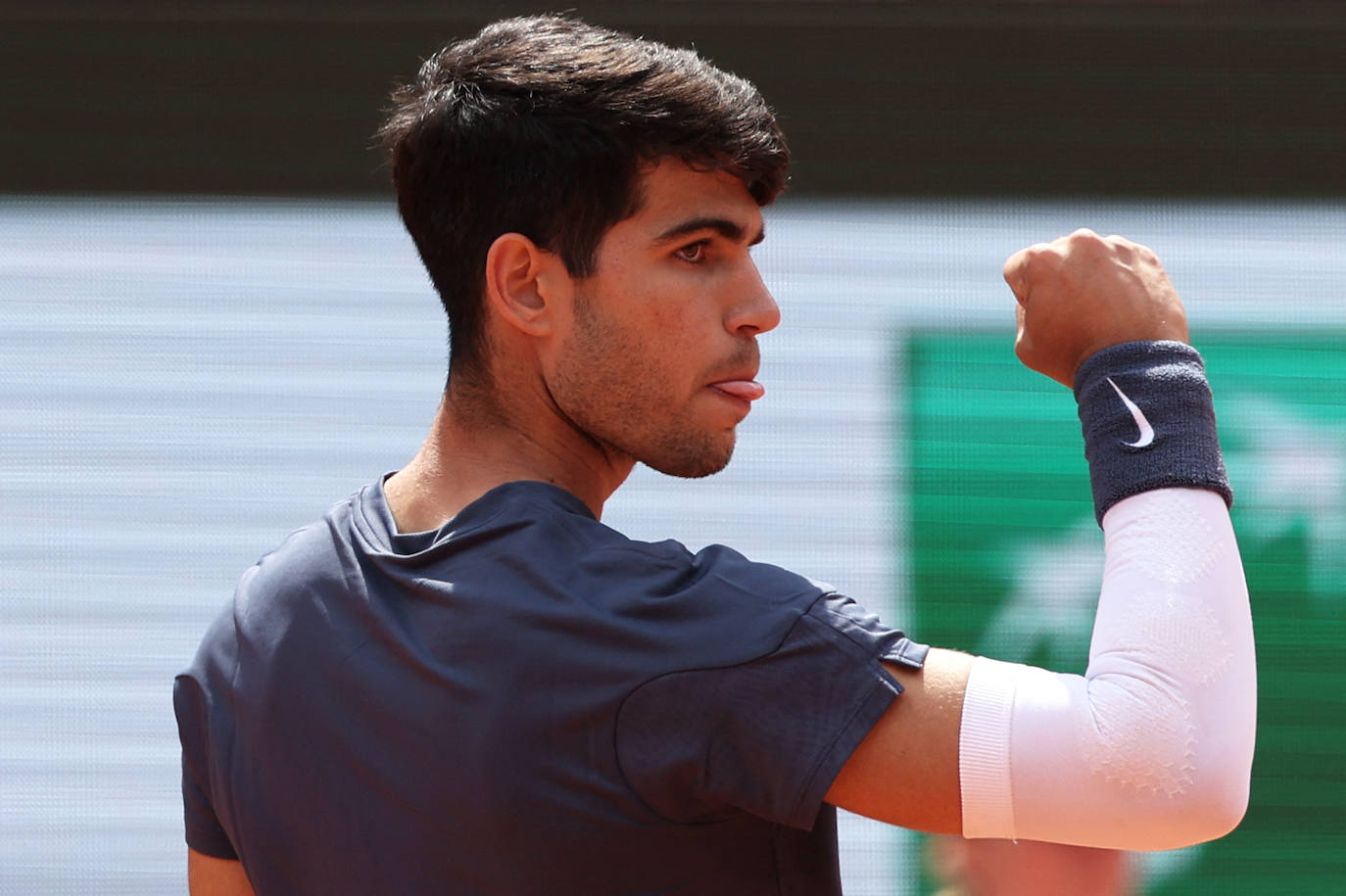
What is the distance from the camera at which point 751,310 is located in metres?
1.40

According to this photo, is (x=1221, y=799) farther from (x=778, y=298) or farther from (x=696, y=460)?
(x=778, y=298)

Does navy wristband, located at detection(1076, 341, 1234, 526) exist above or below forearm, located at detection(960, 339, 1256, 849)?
above

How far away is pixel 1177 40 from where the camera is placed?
2539mm

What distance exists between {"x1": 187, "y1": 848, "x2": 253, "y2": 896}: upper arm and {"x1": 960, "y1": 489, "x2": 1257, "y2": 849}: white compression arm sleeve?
752 mm

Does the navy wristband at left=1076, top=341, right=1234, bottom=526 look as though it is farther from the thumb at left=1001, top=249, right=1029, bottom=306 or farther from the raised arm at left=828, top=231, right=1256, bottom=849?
the thumb at left=1001, top=249, right=1029, bottom=306

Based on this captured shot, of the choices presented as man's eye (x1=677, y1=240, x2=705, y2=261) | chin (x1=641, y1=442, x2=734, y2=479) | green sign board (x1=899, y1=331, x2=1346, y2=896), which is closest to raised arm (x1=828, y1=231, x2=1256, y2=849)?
chin (x1=641, y1=442, x2=734, y2=479)

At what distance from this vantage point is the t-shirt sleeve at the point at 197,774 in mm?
1442

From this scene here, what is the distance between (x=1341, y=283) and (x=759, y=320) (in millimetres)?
1529

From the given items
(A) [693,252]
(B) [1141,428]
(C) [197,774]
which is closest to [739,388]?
(A) [693,252]

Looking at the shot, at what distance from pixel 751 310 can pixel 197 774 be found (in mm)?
709

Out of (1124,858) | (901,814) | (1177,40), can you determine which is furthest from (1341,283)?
(901,814)

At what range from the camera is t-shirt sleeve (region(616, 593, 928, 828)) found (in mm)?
1130

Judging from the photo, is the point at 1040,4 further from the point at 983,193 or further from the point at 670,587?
the point at 670,587

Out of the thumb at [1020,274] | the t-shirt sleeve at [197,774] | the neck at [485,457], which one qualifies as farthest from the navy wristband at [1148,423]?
the t-shirt sleeve at [197,774]
